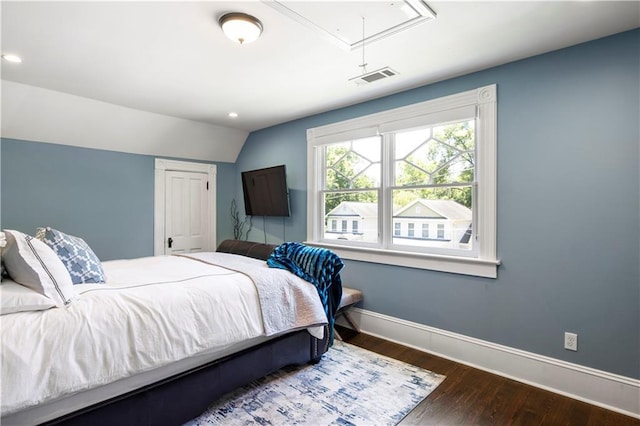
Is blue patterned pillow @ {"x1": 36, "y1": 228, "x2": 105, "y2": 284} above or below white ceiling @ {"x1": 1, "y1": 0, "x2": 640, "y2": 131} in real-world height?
below

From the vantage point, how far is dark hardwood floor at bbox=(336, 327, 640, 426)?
2.03 metres

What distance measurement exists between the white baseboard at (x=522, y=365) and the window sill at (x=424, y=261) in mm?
568

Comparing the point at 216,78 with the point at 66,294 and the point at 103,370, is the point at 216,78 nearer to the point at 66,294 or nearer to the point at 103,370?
the point at 66,294

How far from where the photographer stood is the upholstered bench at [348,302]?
3318 millimetres

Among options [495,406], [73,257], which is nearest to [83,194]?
[73,257]

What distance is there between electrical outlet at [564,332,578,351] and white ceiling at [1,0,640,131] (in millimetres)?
2090

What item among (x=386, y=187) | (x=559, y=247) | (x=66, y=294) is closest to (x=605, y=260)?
(x=559, y=247)

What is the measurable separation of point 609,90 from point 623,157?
47cm

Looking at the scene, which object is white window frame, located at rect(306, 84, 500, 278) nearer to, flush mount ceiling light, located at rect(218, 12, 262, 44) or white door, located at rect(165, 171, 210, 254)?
flush mount ceiling light, located at rect(218, 12, 262, 44)

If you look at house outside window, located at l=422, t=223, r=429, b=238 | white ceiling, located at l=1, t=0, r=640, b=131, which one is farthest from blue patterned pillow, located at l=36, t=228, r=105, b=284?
house outside window, located at l=422, t=223, r=429, b=238

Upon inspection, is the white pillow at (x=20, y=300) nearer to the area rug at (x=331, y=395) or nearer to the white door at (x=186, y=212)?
the area rug at (x=331, y=395)

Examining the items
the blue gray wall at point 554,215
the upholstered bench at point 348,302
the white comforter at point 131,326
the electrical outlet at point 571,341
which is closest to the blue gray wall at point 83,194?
the blue gray wall at point 554,215

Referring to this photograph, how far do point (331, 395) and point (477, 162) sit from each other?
2.21m

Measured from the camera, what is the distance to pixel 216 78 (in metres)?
2.95
